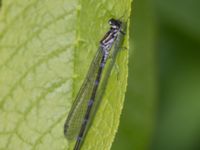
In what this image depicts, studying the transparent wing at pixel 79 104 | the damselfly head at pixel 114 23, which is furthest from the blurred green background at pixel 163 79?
the transparent wing at pixel 79 104

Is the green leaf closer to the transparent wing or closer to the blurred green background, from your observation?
the transparent wing

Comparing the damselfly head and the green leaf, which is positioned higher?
the damselfly head

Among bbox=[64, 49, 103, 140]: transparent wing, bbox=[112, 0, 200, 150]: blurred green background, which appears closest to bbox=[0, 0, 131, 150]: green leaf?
bbox=[64, 49, 103, 140]: transparent wing

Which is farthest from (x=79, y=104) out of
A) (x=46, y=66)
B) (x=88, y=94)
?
(x=46, y=66)

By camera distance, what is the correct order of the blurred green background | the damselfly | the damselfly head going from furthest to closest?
the blurred green background, the damselfly head, the damselfly

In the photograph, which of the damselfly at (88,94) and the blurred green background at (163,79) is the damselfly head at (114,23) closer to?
the damselfly at (88,94)

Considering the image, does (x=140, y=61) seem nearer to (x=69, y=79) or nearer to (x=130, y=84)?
(x=130, y=84)

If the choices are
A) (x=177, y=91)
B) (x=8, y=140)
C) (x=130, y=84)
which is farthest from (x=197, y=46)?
(x=8, y=140)
